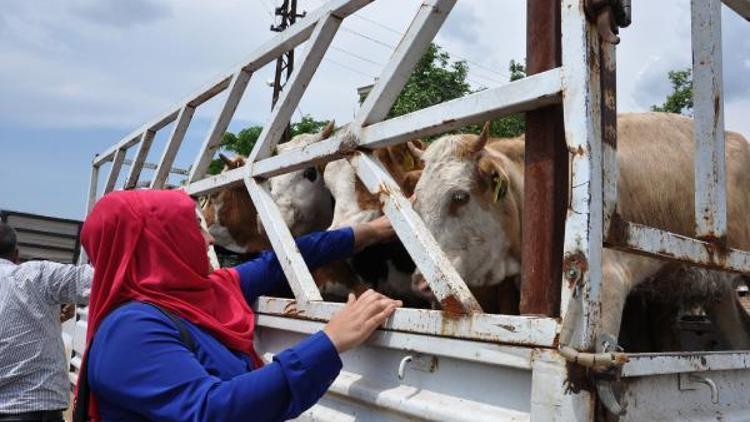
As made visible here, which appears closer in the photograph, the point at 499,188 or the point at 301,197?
the point at 499,188

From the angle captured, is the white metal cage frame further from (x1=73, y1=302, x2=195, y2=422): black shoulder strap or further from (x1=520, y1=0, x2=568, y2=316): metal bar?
(x1=73, y1=302, x2=195, y2=422): black shoulder strap

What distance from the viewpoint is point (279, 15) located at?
21344 millimetres

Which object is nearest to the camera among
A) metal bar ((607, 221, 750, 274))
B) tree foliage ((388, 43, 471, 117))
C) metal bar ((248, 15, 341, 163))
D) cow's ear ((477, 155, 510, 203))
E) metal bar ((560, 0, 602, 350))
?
metal bar ((560, 0, 602, 350))

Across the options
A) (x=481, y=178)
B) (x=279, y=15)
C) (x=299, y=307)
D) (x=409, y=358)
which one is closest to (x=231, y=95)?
(x=481, y=178)

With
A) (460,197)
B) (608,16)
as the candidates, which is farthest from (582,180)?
(460,197)

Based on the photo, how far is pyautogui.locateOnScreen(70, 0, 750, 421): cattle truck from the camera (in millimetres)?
1631

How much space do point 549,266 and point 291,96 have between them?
65.9 inches

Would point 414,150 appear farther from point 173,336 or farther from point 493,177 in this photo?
point 173,336

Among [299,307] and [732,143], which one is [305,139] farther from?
[732,143]

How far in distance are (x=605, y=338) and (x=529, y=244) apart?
37cm

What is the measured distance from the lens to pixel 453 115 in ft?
6.77

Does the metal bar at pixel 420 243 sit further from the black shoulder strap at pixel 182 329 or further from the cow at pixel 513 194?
the cow at pixel 513 194

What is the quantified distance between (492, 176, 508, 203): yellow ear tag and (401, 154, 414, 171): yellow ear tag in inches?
30.9

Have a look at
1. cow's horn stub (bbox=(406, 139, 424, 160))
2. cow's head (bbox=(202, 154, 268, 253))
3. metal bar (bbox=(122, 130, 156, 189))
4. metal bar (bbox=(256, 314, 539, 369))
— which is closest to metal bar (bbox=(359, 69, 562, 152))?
metal bar (bbox=(256, 314, 539, 369))
